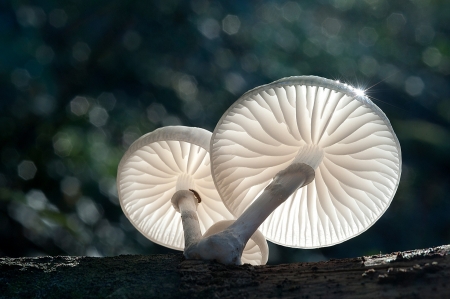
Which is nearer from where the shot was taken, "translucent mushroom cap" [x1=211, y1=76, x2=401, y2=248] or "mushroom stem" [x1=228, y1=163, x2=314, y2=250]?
"mushroom stem" [x1=228, y1=163, x2=314, y2=250]

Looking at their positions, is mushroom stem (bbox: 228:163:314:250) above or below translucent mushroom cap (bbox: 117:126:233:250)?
below

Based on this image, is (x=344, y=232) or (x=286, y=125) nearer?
(x=286, y=125)

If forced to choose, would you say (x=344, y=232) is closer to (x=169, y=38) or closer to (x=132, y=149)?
(x=132, y=149)

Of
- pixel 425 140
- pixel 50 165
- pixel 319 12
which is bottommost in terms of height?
pixel 50 165

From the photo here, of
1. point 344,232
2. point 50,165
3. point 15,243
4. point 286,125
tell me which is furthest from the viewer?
point 50,165

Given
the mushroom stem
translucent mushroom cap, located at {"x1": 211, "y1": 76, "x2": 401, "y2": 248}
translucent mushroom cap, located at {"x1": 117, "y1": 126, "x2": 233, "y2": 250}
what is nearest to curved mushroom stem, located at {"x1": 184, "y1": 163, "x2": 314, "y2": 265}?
the mushroom stem

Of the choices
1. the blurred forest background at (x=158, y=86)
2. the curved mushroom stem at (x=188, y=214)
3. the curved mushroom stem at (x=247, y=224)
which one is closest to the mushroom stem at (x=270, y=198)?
the curved mushroom stem at (x=247, y=224)

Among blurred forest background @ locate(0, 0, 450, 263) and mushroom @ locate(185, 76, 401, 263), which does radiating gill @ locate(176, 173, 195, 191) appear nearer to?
mushroom @ locate(185, 76, 401, 263)

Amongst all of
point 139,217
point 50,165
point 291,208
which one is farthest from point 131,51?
point 291,208
